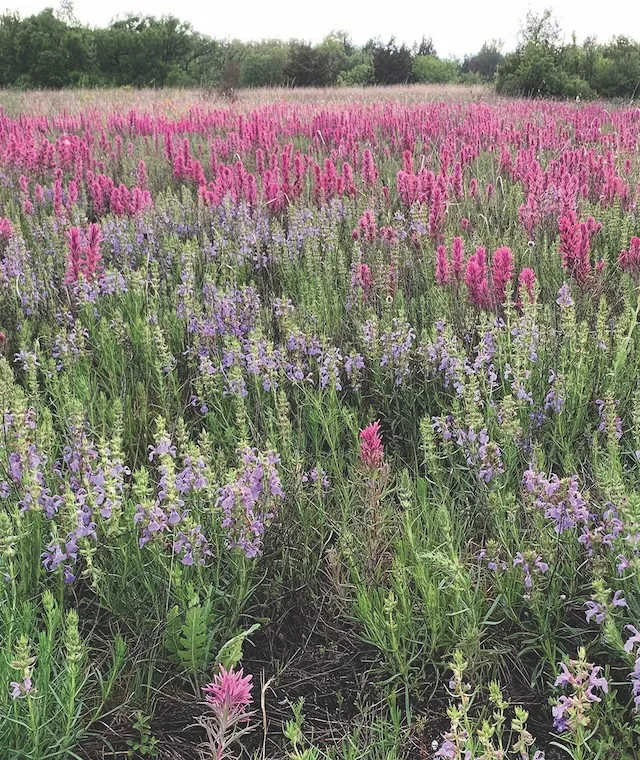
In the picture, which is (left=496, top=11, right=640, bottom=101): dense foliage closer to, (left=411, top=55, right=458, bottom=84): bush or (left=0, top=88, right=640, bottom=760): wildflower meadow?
(left=0, top=88, right=640, bottom=760): wildflower meadow

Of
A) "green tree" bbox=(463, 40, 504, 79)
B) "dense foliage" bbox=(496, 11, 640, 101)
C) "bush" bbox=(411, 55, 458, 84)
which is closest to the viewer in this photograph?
"dense foliage" bbox=(496, 11, 640, 101)

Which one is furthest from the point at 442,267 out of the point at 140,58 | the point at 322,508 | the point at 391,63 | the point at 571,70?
the point at 140,58

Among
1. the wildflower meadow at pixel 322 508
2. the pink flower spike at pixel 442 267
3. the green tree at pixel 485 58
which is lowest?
the wildflower meadow at pixel 322 508

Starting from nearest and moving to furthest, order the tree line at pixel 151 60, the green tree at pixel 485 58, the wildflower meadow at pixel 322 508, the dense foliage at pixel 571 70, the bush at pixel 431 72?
the wildflower meadow at pixel 322 508 → the dense foliage at pixel 571 70 → the tree line at pixel 151 60 → the bush at pixel 431 72 → the green tree at pixel 485 58

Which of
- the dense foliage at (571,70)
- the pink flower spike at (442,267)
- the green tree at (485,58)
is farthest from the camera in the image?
the green tree at (485,58)

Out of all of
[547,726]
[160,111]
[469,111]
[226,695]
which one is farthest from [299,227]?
[160,111]

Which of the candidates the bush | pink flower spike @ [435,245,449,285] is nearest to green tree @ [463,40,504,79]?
the bush

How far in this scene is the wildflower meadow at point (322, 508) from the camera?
1794mm

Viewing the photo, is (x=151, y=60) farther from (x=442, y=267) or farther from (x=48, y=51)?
(x=442, y=267)

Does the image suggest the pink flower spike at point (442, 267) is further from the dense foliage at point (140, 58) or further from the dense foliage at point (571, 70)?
the dense foliage at point (140, 58)

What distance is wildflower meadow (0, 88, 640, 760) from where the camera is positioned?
1.79 metres

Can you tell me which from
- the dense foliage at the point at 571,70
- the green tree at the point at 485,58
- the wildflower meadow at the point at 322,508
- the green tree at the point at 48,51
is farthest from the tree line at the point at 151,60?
the green tree at the point at 485,58

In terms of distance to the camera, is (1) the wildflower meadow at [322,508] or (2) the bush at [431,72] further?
(2) the bush at [431,72]

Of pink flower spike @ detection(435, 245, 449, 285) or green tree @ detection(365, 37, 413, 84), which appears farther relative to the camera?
green tree @ detection(365, 37, 413, 84)
